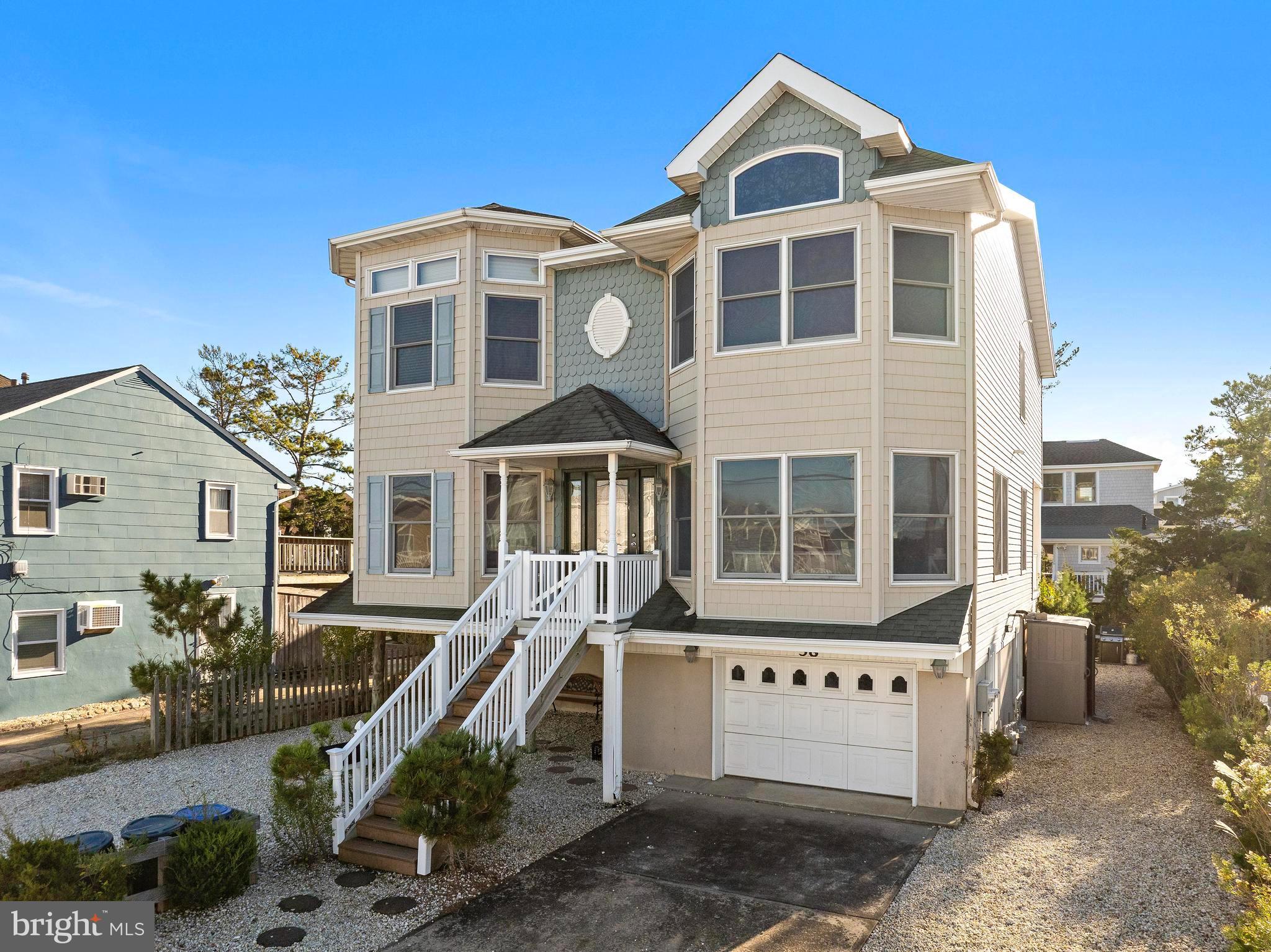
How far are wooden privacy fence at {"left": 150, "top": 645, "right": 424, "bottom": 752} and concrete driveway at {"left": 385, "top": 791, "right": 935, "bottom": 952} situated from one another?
7.97 m

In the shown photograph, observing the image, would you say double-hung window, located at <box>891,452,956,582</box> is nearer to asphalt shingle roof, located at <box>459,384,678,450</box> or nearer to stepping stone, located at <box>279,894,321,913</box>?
asphalt shingle roof, located at <box>459,384,678,450</box>

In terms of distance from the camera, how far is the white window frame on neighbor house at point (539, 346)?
535 inches

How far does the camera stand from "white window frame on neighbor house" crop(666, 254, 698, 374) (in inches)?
455

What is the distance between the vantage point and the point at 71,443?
16875 millimetres

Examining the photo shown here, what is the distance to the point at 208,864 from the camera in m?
7.11

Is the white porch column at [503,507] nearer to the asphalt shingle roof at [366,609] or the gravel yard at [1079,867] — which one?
the asphalt shingle roof at [366,609]

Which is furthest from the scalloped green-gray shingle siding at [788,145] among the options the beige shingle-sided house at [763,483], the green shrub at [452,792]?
the green shrub at [452,792]

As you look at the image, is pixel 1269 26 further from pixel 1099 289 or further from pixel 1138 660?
pixel 1138 660

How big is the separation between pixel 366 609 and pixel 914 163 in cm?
1121

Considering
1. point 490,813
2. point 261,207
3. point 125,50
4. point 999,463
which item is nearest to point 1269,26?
point 999,463

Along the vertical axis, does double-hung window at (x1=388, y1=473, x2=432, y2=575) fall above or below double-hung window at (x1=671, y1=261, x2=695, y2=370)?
below

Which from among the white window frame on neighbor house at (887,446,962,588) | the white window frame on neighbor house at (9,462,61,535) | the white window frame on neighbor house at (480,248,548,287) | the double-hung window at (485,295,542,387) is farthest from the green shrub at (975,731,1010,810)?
the white window frame on neighbor house at (9,462,61,535)

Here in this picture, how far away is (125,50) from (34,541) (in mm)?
11345

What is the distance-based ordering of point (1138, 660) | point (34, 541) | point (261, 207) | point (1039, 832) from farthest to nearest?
point (261, 207)
point (1138, 660)
point (34, 541)
point (1039, 832)
